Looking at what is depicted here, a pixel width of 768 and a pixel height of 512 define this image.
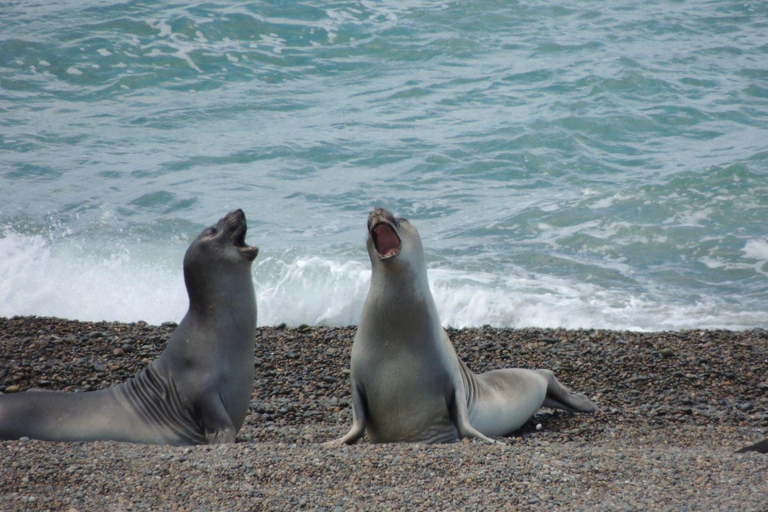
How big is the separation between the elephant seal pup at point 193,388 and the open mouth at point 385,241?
34.5 inches

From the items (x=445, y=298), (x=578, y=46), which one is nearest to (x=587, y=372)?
(x=445, y=298)

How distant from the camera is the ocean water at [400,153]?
34.9 feet

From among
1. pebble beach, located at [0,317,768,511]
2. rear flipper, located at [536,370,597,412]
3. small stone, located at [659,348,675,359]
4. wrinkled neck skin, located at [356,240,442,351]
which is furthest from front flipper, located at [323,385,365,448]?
small stone, located at [659,348,675,359]

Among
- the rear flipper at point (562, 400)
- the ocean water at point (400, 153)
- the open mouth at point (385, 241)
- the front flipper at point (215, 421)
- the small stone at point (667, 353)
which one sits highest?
the open mouth at point (385, 241)

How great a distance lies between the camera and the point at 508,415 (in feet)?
19.0

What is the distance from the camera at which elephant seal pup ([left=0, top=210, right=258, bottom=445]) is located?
5137 millimetres

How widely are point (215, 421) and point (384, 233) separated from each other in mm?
1467

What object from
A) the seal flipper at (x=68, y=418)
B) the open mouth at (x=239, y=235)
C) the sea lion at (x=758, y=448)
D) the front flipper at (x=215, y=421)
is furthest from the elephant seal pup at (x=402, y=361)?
the sea lion at (x=758, y=448)

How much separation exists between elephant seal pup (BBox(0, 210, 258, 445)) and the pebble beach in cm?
34

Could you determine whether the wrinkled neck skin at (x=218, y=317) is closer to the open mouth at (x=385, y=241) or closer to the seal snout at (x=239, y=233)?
the seal snout at (x=239, y=233)

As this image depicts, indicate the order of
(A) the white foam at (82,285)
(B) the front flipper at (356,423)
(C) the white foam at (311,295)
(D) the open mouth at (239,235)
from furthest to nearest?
(A) the white foam at (82,285) < (C) the white foam at (311,295) < (D) the open mouth at (239,235) < (B) the front flipper at (356,423)

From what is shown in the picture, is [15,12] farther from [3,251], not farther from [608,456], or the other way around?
[608,456]

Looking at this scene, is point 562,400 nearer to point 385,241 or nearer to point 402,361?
point 402,361

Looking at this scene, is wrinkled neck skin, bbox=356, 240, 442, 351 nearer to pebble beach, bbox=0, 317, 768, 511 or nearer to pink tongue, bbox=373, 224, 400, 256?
pink tongue, bbox=373, 224, 400, 256
